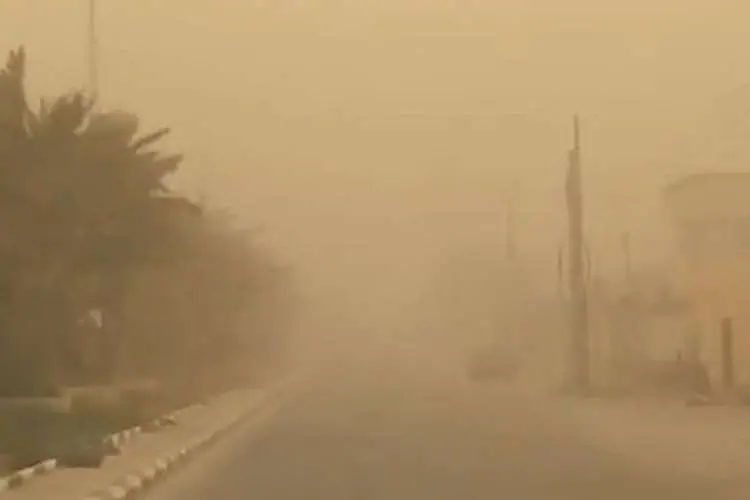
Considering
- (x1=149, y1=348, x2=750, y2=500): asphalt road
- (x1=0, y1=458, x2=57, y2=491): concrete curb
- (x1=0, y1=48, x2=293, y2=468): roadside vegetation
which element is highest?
(x1=0, y1=48, x2=293, y2=468): roadside vegetation

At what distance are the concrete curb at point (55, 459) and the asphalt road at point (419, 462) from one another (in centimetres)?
179

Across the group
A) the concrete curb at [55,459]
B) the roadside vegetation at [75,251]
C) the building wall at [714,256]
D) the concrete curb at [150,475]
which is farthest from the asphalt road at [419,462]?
the building wall at [714,256]

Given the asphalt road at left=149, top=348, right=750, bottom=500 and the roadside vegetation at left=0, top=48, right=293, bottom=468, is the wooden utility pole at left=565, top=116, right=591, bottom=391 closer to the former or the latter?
the asphalt road at left=149, top=348, right=750, bottom=500

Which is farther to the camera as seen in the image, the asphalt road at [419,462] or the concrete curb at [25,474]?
the concrete curb at [25,474]

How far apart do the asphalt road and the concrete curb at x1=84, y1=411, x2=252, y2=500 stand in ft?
0.94

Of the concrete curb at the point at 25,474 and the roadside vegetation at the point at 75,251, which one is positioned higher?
the roadside vegetation at the point at 75,251

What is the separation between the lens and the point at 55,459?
25.0m

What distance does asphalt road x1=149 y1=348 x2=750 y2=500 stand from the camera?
19.9 meters

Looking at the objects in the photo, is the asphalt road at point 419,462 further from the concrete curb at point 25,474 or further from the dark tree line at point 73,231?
the dark tree line at point 73,231

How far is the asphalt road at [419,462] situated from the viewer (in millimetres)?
19875

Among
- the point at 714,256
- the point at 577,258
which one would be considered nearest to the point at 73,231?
the point at 577,258

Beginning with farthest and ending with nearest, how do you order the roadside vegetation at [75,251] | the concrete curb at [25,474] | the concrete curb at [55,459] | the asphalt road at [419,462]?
the roadside vegetation at [75,251]
the concrete curb at [55,459]
the concrete curb at [25,474]
the asphalt road at [419,462]

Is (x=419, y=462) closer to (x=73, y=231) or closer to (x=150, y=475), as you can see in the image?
(x=150, y=475)

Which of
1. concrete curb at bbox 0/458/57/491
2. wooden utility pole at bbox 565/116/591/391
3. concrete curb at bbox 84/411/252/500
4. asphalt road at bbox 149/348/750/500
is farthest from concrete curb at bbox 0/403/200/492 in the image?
wooden utility pole at bbox 565/116/591/391
